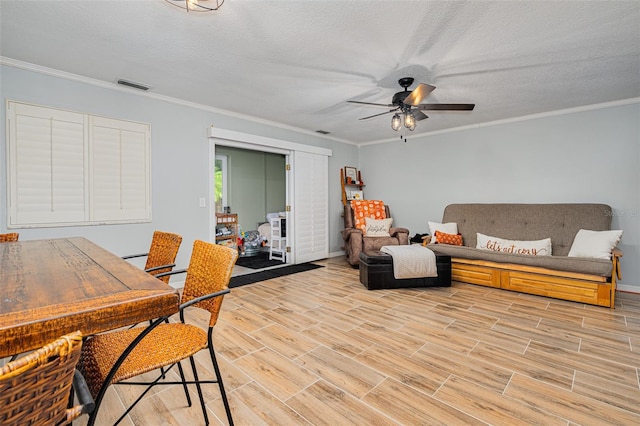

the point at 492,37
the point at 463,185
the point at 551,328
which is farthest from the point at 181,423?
the point at 463,185

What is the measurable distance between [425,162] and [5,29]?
17.8ft

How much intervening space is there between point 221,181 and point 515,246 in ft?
18.1

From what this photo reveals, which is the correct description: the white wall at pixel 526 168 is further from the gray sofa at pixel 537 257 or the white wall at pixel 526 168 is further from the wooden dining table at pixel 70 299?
the wooden dining table at pixel 70 299

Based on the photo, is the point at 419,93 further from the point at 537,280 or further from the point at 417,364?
the point at 537,280

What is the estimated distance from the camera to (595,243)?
11.3ft

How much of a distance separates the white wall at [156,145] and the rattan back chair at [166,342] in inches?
92.1

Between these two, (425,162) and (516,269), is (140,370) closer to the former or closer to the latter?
(516,269)

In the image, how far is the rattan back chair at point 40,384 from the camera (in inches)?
17.7

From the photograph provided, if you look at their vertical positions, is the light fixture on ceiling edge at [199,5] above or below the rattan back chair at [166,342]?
above

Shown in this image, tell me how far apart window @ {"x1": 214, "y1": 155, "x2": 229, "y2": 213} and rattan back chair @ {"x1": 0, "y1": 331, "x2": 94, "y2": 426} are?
20.4 feet

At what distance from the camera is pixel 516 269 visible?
3654mm

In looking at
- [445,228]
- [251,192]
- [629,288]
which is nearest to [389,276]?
[445,228]

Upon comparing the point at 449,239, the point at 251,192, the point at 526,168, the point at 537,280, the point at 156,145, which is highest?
the point at 156,145

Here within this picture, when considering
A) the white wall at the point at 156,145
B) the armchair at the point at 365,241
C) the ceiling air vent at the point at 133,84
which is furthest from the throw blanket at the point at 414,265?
the ceiling air vent at the point at 133,84
